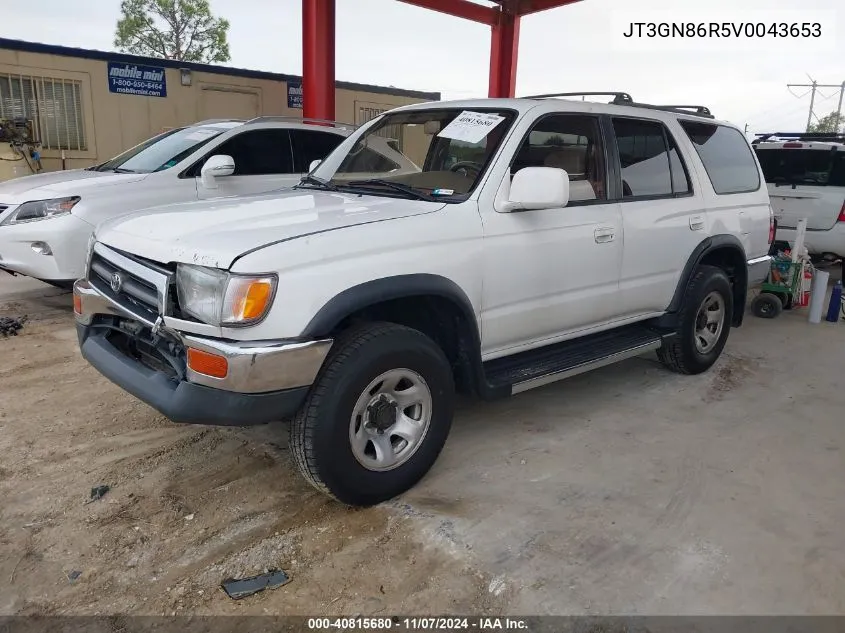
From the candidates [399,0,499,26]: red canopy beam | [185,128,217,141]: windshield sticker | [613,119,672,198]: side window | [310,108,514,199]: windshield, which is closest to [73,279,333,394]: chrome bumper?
[310,108,514,199]: windshield

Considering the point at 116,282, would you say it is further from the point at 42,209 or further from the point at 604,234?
the point at 42,209

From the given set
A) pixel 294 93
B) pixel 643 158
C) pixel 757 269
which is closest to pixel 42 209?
pixel 643 158

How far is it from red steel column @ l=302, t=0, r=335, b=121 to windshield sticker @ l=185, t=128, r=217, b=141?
425 centimetres

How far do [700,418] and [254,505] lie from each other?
2.87m

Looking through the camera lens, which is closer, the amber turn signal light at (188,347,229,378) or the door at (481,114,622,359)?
the amber turn signal light at (188,347,229,378)

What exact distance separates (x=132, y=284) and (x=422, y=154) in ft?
6.82

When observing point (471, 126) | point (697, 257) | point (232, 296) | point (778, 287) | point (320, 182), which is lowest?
point (778, 287)

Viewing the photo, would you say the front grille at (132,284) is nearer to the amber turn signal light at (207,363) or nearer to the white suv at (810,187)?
the amber turn signal light at (207,363)

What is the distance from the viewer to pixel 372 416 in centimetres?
297

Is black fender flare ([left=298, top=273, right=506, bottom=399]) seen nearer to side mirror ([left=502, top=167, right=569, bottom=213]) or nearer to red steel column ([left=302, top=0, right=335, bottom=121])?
side mirror ([left=502, top=167, right=569, bottom=213])

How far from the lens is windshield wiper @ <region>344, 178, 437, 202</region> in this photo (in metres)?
3.39

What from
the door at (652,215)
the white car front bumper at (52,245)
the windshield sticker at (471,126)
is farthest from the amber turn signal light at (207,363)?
the white car front bumper at (52,245)

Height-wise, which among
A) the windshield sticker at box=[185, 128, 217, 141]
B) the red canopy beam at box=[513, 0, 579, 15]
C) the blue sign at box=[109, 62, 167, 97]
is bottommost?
the windshield sticker at box=[185, 128, 217, 141]

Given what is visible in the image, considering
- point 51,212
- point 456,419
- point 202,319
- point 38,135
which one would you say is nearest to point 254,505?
point 202,319
